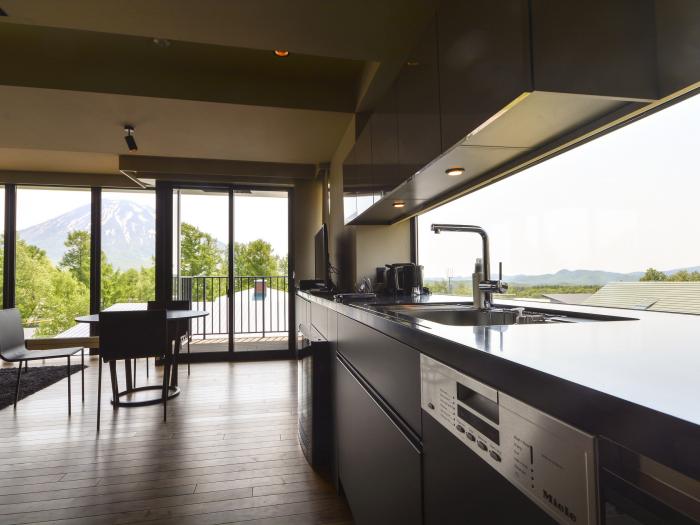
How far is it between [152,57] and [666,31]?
3082 mm

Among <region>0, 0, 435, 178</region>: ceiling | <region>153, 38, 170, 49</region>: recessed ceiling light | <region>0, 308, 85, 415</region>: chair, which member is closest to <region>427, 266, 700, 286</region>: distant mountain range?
<region>0, 0, 435, 178</region>: ceiling

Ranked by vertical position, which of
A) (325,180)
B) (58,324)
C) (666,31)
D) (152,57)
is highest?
(152,57)

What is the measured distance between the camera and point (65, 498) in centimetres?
193

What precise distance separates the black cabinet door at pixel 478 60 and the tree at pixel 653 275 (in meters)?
0.78

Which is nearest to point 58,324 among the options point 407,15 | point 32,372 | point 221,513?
point 32,372

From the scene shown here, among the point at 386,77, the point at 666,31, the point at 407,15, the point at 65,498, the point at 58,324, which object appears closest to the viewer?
the point at 666,31

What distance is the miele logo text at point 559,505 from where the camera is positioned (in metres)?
0.46

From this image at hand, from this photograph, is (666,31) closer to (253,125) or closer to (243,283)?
(253,125)

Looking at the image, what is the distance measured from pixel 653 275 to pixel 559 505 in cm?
120

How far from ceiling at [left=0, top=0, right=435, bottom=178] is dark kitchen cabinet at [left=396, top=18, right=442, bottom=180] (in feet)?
1.43

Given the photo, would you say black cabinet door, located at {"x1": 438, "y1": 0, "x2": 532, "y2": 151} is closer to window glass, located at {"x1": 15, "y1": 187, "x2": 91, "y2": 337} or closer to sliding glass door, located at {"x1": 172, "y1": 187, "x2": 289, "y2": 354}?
sliding glass door, located at {"x1": 172, "y1": 187, "x2": 289, "y2": 354}

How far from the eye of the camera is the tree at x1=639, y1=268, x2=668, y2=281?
4.38 ft

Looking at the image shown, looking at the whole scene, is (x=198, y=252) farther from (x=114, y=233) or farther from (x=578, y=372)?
(x=578, y=372)

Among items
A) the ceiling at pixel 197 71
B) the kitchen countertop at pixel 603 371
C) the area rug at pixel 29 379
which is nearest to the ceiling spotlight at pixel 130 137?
the ceiling at pixel 197 71
